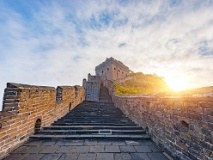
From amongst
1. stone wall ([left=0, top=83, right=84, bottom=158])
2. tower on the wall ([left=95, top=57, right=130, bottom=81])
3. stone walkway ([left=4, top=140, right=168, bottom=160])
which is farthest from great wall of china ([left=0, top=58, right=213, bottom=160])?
tower on the wall ([left=95, top=57, right=130, bottom=81])

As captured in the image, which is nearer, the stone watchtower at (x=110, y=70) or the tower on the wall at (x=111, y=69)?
the stone watchtower at (x=110, y=70)

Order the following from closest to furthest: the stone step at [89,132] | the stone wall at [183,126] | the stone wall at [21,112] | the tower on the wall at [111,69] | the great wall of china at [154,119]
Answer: the stone wall at [183,126] → the great wall of china at [154,119] → the stone wall at [21,112] → the stone step at [89,132] → the tower on the wall at [111,69]

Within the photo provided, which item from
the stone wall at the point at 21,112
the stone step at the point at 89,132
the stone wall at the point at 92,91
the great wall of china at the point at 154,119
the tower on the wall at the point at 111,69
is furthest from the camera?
the tower on the wall at the point at 111,69

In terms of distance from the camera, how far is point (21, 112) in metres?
4.07

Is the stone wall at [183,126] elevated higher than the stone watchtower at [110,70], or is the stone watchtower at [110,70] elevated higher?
the stone watchtower at [110,70]

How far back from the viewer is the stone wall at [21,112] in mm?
3467

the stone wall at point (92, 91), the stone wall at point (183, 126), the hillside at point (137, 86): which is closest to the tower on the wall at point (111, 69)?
the hillside at point (137, 86)

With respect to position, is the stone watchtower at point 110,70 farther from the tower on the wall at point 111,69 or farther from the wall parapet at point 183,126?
the wall parapet at point 183,126

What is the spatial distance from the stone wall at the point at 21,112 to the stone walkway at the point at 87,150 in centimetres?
29

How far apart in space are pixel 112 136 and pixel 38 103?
251 centimetres

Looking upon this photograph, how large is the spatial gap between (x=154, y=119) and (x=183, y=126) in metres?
1.50

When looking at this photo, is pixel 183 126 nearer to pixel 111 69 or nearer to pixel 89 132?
pixel 89 132

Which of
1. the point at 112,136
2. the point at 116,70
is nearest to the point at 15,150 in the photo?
the point at 112,136

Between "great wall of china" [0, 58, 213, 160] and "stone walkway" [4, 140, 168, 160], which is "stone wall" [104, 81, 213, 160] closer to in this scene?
"great wall of china" [0, 58, 213, 160]
